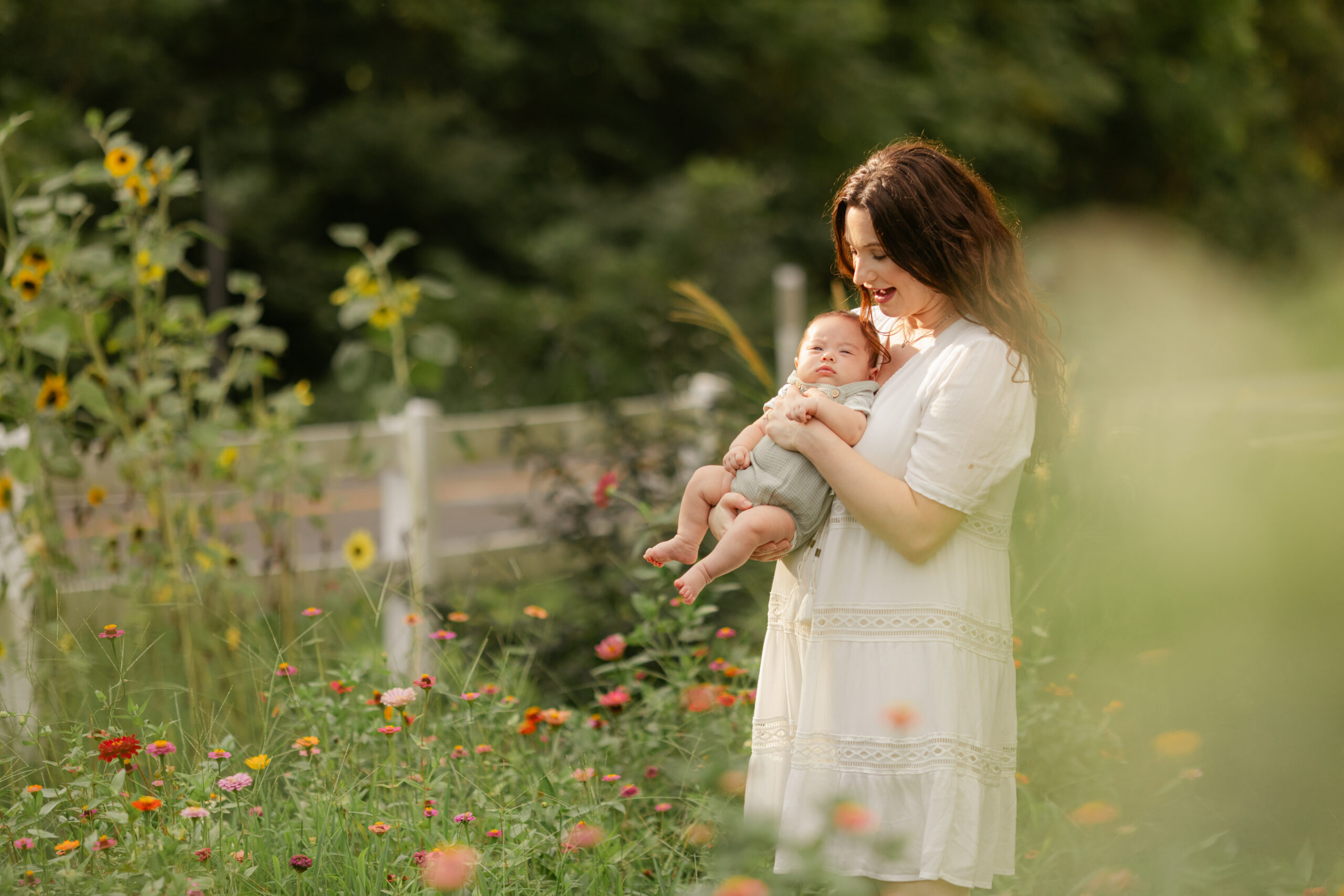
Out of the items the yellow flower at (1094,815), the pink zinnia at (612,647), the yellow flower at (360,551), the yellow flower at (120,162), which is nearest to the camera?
the yellow flower at (1094,815)

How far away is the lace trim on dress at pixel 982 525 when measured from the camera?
1.73 metres

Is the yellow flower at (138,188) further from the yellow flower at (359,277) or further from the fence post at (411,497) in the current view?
the fence post at (411,497)

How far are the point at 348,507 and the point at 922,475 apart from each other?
20.2 ft

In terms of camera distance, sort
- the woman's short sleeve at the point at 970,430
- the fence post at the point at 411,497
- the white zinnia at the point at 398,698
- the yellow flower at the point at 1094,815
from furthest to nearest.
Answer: the fence post at the point at 411,497
the yellow flower at the point at 1094,815
the white zinnia at the point at 398,698
the woman's short sleeve at the point at 970,430

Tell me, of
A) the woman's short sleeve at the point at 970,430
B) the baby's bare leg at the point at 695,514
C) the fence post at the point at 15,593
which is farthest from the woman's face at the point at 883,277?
the fence post at the point at 15,593

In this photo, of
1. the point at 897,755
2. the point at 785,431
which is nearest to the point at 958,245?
the point at 785,431

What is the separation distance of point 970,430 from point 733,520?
15.0 inches

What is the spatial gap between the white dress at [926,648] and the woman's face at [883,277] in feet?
0.21

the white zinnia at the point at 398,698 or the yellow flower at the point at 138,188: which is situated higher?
the yellow flower at the point at 138,188

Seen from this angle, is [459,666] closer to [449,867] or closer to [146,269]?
[449,867]

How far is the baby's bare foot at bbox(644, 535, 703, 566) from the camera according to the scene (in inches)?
72.5

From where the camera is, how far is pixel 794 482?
1.70m

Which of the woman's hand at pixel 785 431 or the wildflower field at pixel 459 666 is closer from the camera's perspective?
the woman's hand at pixel 785 431

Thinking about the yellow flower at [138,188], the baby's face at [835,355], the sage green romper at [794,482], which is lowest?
the sage green romper at [794,482]
